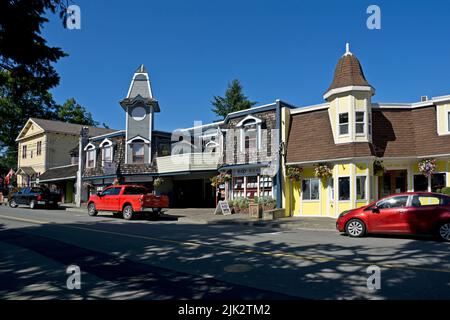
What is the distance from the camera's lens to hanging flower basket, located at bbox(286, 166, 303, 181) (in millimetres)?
20875

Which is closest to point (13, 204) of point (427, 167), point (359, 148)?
point (359, 148)

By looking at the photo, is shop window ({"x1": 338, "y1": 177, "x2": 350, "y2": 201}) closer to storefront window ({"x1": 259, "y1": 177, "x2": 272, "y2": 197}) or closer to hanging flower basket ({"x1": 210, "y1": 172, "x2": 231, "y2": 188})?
storefront window ({"x1": 259, "y1": 177, "x2": 272, "y2": 197})

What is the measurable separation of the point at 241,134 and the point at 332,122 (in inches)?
234

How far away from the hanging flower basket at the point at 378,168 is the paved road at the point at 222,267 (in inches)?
298

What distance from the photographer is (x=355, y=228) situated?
42.2ft

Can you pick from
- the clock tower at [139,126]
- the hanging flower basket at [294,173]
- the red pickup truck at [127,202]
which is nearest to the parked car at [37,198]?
the clock tower at [139,126]

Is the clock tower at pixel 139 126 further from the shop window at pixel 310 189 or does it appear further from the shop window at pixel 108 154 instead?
the shop window at pixel 310 189

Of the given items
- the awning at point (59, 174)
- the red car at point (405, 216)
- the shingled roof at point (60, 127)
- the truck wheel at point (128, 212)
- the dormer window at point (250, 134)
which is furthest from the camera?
the shingled roof at point (60, 127)

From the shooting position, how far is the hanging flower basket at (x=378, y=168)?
62.9 ft

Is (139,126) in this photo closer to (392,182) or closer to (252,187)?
(252,187)

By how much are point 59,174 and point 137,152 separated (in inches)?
434

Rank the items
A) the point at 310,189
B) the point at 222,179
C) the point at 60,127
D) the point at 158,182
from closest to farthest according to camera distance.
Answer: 1. the point at 310,189
2. the point at 222,179
3. the point at 158,182
4. the point at 60,127

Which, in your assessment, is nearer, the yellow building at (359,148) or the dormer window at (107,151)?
the yellow building at (359,148)
